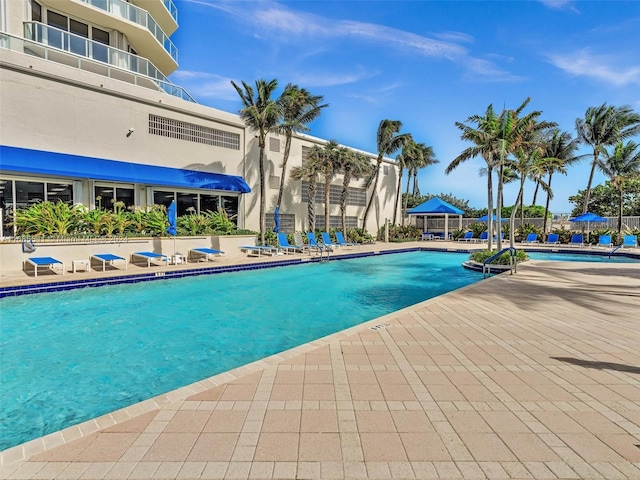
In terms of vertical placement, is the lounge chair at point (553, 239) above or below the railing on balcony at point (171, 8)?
below

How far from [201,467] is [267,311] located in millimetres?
5851

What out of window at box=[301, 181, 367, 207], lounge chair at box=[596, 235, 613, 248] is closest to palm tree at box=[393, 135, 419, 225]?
window at box=[301, 181, 367, 207]

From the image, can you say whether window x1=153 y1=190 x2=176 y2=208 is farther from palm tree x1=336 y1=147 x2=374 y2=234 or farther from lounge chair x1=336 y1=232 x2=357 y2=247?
lounge chair x1=336 y1=232 x2=357 y2=247

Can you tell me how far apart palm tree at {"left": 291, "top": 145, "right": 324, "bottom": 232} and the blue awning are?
14.6ft

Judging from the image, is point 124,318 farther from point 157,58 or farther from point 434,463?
point 157,58

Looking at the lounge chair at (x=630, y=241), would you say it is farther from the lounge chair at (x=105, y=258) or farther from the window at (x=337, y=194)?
the lounge chair at (x=105, y=258)

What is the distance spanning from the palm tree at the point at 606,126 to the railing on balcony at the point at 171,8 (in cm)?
3062

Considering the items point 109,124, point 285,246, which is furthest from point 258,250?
point 109,124

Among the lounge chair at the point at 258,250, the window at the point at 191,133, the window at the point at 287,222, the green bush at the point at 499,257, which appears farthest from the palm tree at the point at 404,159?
the lounge chair at the point at 258,250

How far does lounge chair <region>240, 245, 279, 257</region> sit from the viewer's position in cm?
1634

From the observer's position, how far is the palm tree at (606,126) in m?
25.6

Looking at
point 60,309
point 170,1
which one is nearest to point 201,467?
point 60,309

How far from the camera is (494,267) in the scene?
13352mm

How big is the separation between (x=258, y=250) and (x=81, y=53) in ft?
38.7
